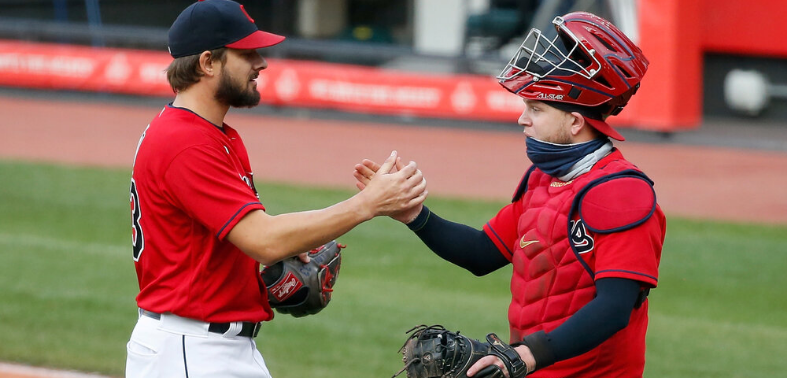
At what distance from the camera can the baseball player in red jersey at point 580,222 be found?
2742 mm

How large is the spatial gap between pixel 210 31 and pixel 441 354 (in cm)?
137

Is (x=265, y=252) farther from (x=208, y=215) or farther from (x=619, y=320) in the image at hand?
(x=619, y=320)

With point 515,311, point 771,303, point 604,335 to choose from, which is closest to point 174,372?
point 515,311

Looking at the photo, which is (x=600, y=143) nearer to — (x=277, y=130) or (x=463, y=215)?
(x=463, y=215)

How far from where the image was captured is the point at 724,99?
61.9ft

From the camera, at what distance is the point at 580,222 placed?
114 inches

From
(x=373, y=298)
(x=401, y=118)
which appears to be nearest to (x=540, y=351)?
(x=373, y=298)

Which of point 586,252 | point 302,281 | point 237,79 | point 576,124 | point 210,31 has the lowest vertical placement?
point 302,281

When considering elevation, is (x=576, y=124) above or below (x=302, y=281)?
above

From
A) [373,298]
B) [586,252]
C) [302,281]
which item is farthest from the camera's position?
[373,298]

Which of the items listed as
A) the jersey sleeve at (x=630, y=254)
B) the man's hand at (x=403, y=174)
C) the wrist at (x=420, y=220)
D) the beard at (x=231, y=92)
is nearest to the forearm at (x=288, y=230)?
the man's hand at (x=403, y=174)

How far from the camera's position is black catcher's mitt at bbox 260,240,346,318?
3754mm

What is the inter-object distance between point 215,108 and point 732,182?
11.4 metres

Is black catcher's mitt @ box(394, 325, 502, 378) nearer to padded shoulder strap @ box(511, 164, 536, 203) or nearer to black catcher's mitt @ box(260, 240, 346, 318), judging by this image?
padded shoulder strap @ box(511, 164, 536, 203)
